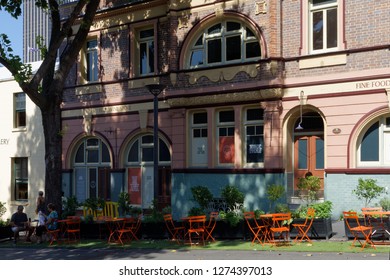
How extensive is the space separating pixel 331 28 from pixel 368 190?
17.9 ft

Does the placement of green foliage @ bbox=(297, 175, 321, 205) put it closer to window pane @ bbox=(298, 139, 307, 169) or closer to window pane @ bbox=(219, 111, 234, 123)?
window pane @ bbox=(298, 139, 307, 169)

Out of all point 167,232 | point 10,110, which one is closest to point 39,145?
point 10,110

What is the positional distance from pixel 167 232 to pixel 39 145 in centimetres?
1205

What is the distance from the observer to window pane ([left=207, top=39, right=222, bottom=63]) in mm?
21031

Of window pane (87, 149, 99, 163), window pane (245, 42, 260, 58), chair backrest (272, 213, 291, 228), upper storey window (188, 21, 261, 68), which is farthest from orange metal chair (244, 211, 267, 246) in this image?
window pane (87, 149, 99, 163)

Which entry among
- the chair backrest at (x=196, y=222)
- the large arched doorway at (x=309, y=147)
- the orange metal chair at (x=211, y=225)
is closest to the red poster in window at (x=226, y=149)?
the large arched doorway at (x=309, y=147)

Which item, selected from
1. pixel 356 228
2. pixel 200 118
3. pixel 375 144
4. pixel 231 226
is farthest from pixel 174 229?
pixel 375 144

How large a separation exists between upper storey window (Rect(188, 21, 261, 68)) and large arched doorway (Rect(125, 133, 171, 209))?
367cm

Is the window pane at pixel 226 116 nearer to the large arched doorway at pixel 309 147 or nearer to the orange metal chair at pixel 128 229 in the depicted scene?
the large arched doorway at pixel 309 147

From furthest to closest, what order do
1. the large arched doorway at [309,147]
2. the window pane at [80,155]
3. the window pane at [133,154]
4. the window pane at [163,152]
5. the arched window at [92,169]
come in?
the window pane at [80,155] → the arched window at [92,169] → the window pane at [133,154] → the window pane at [163,152] → the large arched doorway at [309,147]

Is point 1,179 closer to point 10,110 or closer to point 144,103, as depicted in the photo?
point 10,110

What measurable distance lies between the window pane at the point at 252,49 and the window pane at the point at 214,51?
46.7 inches

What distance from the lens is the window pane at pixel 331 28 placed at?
60.3 ft

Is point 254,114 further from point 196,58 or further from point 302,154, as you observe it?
point 196,58
